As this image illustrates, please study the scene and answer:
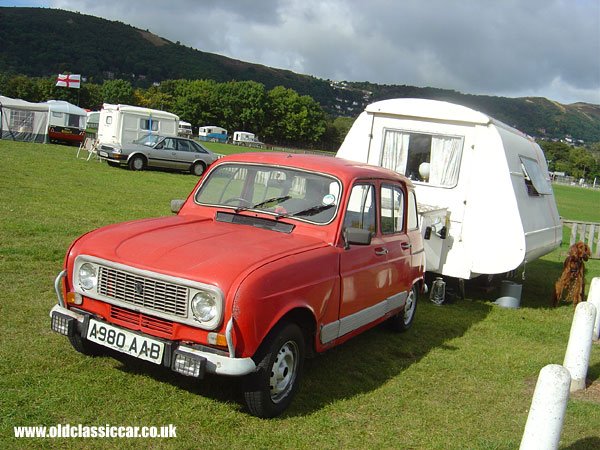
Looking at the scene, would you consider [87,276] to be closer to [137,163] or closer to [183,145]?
[137,163]

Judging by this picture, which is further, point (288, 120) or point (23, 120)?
point (288, 120)

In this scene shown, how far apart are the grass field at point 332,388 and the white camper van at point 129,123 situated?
19394 millimetres

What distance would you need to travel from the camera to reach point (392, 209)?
6.08 metres

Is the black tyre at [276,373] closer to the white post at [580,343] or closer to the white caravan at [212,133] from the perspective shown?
the white post at [580,343]

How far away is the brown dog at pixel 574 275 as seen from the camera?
8984 mm

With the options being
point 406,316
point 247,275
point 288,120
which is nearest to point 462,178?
point 406,316

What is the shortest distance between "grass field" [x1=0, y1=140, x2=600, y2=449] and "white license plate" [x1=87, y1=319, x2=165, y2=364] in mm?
434

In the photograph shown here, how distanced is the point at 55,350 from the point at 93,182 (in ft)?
43.1

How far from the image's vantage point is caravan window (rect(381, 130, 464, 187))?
9.01m

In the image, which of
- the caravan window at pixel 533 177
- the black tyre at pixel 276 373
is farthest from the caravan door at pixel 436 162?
the black tyre at pixel 276 373

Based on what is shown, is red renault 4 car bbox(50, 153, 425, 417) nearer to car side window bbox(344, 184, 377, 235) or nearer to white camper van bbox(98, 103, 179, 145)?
car side window bbox(344, 184, 377, 235)

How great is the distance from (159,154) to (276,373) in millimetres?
20385

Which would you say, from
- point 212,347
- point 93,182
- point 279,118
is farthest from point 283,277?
point 279,118

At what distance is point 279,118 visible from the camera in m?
122
